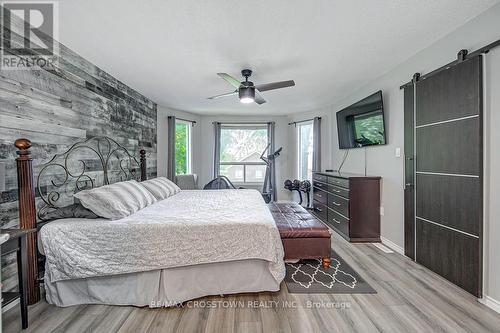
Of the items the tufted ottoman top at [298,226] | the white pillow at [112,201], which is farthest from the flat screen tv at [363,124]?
the white pillow at [112,201]

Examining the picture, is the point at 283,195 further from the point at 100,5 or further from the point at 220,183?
the point at 100,5

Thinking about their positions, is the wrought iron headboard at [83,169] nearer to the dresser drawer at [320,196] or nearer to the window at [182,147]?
the window at [182,147]

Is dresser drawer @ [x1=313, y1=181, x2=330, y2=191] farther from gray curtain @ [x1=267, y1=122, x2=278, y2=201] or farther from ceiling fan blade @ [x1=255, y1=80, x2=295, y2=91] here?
ceiling fan blade @ [x1=255, y1=80, x2=295, y2=91]

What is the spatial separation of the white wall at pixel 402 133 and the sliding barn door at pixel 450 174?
0.24ft

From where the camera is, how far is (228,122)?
6.49m

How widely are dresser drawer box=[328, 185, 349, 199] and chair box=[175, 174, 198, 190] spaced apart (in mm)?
2896

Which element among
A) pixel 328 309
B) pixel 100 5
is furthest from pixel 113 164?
pixel 328 309

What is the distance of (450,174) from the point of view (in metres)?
2.43

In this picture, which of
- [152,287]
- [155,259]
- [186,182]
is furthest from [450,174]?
[186,182]

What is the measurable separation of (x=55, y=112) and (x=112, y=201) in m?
1.13

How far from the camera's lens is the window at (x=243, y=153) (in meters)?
6.63

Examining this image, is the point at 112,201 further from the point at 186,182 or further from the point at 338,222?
the point at 338,222

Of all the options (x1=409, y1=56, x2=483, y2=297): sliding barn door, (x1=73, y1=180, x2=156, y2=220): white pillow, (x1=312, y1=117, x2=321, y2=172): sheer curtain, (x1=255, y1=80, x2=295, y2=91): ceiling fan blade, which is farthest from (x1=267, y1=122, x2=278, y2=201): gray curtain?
(x1=73, y1=180, x2=156, y2=220): white pillow

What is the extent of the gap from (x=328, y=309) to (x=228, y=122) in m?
5.21
